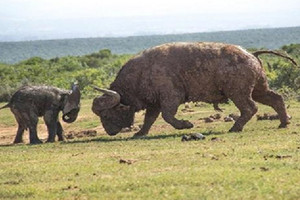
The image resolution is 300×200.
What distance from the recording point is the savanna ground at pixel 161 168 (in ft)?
35.7

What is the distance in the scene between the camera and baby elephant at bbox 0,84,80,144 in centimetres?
2017

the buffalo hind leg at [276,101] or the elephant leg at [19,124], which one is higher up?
the buffalo hind leg at [276,101]

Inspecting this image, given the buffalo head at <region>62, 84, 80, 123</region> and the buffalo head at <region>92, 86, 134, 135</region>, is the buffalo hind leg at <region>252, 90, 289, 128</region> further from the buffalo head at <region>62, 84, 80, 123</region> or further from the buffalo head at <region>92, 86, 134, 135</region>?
the buffalo head at <region>62, 84, 80, 123</region>

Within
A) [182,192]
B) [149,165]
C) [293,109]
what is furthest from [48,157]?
[293,109]

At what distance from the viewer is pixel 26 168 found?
13.6m

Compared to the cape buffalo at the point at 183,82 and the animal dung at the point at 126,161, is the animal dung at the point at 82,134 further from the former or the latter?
the animal dung at the point at 126,161

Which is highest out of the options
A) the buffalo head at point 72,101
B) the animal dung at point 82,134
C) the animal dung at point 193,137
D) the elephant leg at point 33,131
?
the buffalo head at point 72,101

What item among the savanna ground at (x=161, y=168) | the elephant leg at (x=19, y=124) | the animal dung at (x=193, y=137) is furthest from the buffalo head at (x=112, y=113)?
the animal dung at (x=193, y=137)

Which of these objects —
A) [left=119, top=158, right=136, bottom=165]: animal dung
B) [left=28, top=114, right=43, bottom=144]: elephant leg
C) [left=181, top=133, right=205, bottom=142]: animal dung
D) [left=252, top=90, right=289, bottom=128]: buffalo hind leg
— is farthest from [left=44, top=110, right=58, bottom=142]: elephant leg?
[left=119, top=158, right=136, bottom=165]: animal dung

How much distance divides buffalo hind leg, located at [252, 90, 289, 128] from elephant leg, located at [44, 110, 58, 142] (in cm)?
562

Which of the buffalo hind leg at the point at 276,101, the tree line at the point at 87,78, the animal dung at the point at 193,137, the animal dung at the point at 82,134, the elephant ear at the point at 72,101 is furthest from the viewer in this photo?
the tree line at the point at 87,78

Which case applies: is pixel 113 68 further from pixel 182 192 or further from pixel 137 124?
pixel 182 192

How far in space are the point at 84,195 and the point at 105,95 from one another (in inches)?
319

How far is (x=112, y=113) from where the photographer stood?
62.8 feet
